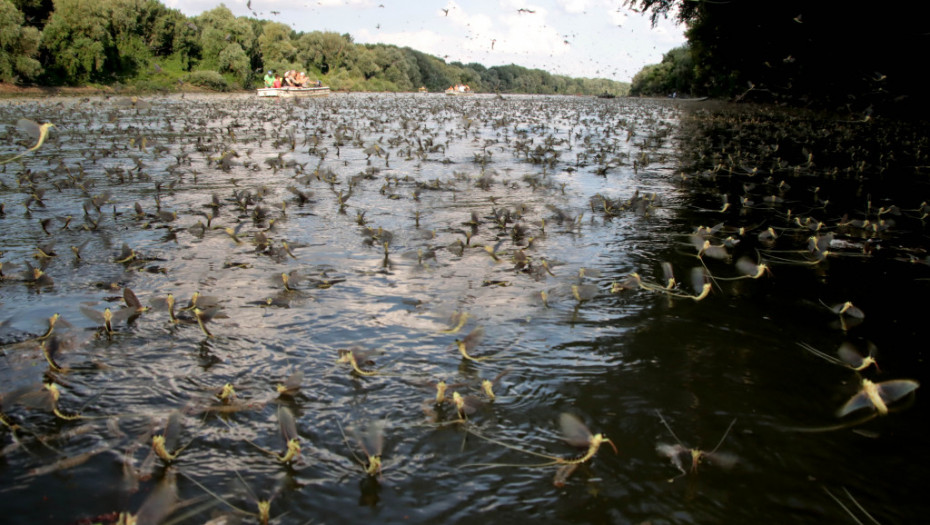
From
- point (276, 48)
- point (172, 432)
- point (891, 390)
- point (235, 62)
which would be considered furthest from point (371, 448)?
point (276, 48)

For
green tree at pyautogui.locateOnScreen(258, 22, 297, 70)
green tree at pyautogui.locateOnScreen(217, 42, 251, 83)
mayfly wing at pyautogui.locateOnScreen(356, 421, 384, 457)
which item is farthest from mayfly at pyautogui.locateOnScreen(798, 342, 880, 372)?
green tree at pyautogui.locateOnScreen(258, 22, 297, 70)

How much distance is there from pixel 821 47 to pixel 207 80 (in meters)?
51.1

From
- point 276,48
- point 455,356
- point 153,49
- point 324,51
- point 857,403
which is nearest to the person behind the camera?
point 857,403

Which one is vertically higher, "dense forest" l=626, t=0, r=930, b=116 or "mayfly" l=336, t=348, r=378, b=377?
"dense forest" l=626, t=0, r=930, b=116

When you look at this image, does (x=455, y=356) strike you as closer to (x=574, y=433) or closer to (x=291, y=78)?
(x=574, y=433)

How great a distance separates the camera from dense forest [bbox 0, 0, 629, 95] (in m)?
41.1

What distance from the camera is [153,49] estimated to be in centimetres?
5688

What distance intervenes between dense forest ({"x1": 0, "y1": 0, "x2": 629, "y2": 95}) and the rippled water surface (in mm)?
28721

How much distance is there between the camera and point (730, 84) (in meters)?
42.3

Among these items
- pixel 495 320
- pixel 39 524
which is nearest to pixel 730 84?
pixel 495 320

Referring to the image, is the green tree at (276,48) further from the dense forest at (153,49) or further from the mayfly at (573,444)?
the mayfly at (573,444)

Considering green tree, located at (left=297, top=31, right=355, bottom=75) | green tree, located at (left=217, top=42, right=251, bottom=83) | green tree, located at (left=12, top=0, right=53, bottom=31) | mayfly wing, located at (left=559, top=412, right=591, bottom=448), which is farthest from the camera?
green tree, located at (left=297, top=31, right=355, bottom=75)

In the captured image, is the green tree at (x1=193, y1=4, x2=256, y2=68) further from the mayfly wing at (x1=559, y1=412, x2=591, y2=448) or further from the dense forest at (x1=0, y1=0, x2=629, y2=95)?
the mayfly wing at (x1=559, y1=412, x2=591, y2=448)

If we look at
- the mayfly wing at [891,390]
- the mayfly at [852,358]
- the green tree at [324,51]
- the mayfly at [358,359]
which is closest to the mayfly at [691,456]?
the mayfly wing at [891,390]
